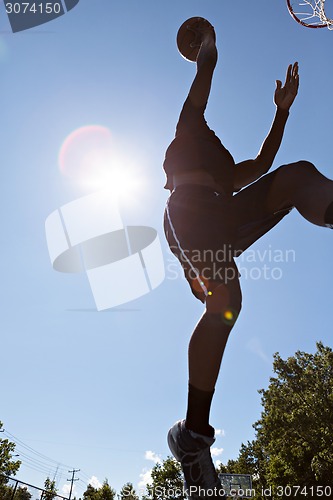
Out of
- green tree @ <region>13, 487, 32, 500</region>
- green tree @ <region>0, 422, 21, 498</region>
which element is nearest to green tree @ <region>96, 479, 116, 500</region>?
green tree @ <region>0, 422, 21, 498</region>

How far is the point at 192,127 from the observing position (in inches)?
87.0

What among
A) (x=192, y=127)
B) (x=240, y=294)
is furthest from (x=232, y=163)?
(x=240, y=294)

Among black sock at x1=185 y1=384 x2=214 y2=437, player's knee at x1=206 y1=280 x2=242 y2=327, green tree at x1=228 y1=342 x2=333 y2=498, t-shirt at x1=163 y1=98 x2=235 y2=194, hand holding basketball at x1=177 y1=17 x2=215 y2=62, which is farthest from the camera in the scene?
green tree at x1=228 y1=342 x2=333 y2=498

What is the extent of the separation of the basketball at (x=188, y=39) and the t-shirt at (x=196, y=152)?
27.7 inches

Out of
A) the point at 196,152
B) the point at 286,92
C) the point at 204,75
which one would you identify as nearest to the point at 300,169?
the point at 196,152

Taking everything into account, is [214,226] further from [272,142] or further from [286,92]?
[286,92]

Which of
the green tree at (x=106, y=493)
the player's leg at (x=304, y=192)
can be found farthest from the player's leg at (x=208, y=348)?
the green tree at (x=106, y=493)

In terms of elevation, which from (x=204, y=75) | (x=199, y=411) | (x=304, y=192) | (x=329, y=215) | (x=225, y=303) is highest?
(x=204, y=75)

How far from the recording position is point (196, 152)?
2.06 m

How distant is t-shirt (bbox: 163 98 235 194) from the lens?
2.03 meters

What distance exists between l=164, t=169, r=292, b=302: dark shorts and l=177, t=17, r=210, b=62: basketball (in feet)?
4.42

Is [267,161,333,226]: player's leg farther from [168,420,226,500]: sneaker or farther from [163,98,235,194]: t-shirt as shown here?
[168,420,226,500]: sneaker

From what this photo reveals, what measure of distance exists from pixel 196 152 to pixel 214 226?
0.55 m

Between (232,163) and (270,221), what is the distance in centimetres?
51
